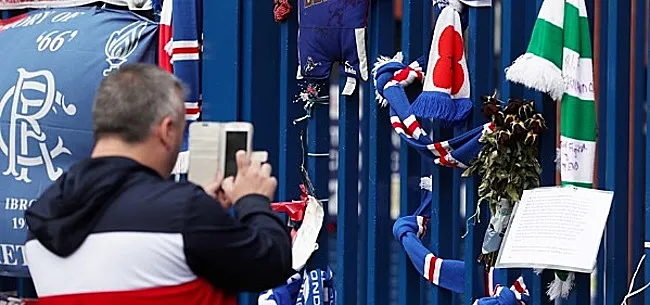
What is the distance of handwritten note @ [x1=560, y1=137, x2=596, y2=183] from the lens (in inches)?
141

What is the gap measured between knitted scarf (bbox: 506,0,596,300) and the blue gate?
2.8 inches

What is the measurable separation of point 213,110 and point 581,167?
1.55 metres

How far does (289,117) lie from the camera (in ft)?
15.1

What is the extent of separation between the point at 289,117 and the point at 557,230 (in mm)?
1297

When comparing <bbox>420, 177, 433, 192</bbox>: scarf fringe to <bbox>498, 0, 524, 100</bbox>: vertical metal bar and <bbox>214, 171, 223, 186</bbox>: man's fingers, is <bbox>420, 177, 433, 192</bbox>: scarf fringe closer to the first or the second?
<bbox>498, 0, 524, 100</bbox>: vertical metal bar

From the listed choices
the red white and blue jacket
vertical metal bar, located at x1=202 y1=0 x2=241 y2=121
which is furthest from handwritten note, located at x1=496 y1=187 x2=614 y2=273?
vertical metal bar, located at x1=202 y1=0 x2=241 y2=121

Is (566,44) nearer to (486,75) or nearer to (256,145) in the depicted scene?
(486,75)

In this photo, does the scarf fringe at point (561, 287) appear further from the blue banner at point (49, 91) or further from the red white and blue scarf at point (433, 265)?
the blue banner at point (49, 91)

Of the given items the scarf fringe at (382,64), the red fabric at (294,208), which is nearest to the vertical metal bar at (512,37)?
the scarf fringe at (382,64)

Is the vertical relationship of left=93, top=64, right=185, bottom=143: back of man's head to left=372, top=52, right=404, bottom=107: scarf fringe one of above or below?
below

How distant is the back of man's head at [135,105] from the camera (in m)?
2.96

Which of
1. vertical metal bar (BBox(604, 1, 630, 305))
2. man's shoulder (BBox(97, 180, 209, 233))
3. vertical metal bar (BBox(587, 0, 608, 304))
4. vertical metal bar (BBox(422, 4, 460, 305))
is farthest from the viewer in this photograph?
vertical metal bar (BBox(422, 4, 460, 305))

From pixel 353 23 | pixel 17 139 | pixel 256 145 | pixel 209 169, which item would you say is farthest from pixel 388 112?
pixel 17 139

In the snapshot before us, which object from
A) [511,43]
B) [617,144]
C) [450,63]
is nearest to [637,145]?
[617,144]
